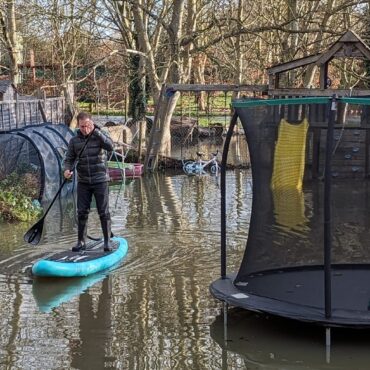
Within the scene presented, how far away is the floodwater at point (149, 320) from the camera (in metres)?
5.87

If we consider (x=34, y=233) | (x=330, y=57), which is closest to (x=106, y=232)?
(x=34, y=233)

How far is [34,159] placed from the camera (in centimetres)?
1546

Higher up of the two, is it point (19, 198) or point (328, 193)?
point (328, 193)

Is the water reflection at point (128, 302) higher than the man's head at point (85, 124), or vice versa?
the man's head at point (85, 124)

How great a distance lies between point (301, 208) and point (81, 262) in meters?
3.07

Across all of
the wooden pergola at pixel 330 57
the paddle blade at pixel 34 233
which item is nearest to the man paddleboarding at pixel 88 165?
the paddle blade at pixel 34 233

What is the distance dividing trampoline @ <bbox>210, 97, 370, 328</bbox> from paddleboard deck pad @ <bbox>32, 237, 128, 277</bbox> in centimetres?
213

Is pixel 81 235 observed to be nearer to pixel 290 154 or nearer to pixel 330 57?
pixel 290 154

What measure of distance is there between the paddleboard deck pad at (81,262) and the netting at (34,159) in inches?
209

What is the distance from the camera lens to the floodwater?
19.3ft

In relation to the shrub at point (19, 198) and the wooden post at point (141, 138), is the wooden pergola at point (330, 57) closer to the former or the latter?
the shrub at point (19, 198)

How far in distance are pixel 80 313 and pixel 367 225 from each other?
2925 millimetres

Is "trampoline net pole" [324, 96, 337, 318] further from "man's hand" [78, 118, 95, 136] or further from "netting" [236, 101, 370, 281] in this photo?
"man's hand" [78, 118, 95, 136]

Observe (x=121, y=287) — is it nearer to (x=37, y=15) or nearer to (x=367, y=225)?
(x=367, y=225)
